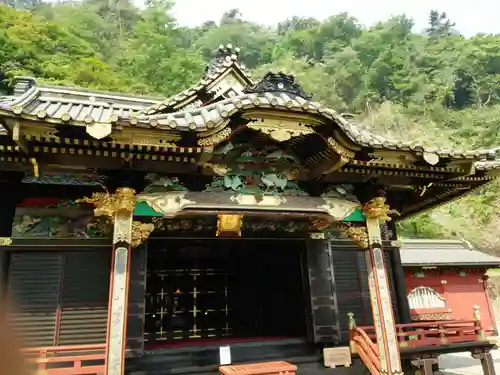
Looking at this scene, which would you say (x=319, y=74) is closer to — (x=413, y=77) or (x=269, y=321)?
(x=413, y=77)

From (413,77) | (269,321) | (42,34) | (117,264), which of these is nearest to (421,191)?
(269,321)

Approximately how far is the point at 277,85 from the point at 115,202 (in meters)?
3.60

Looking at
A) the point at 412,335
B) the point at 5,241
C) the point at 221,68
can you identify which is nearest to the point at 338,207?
the point at 412,335

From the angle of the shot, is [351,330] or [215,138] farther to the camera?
[351,330]

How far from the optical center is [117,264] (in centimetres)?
616

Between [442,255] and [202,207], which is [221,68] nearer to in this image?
[202,207]

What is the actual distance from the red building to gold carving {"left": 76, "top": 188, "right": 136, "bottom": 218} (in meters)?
12.6

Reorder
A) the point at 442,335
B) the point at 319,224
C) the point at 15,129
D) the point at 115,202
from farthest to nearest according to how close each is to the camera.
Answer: the point at 442,335 → the point at 319,224 → the point at 115,202 → the point at 15,129

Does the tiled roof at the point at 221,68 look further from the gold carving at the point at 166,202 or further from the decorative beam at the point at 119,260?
the decorative beam at the point at 119,260

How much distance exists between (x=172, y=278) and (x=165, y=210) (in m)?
4.54

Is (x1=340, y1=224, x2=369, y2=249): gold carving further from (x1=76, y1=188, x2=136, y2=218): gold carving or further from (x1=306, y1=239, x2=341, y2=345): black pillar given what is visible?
(x1=76, y1=188, x2=136, y2=218): gold carving

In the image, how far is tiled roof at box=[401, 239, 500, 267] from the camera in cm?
1658

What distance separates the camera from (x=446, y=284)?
55.8 feet

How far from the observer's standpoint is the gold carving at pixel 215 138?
20.7 ft
